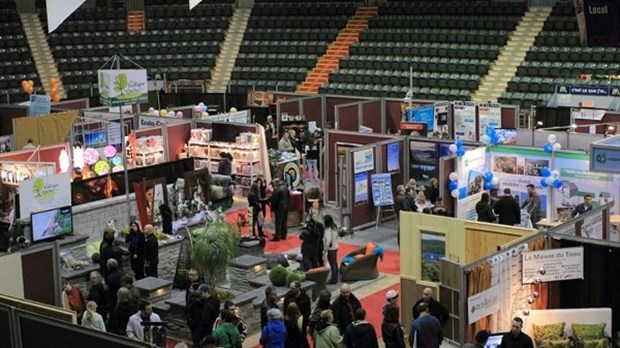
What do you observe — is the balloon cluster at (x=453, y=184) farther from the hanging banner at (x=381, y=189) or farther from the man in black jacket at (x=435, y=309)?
the man in black jacket at (x=435, y=309)

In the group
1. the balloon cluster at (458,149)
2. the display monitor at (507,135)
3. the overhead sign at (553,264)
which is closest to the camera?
the overhead sign at (553,264)

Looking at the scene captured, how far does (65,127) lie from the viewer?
72.8ft

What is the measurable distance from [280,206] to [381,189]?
2.09 meters

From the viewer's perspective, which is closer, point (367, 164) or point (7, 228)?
point (7, 228)

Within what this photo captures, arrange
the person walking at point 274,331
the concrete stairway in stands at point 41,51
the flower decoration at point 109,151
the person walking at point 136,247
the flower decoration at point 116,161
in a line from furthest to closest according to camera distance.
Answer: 1. the concrete stairway in stands at point 41,51
2. the flower decoration at point 116,161
3. the flower decoration at point 109,151
4. the person walking at point 136,247
5. the person walking at point 274,331

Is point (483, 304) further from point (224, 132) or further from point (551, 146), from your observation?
point (224, 132)

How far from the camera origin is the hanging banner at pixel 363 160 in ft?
60.4

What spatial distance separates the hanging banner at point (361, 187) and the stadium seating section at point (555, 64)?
9758 mm

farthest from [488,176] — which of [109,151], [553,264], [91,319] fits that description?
[91,319]

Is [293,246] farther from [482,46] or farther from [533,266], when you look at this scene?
[482,46]

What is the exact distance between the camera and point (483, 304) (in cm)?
1078

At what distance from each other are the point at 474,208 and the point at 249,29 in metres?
20.5

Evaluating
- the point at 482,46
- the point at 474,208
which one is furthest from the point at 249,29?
the point at 474,208

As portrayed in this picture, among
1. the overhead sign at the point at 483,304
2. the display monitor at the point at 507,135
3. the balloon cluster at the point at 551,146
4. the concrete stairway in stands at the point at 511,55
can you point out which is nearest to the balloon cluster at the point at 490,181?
the balloon cluster at the point at 551,146
